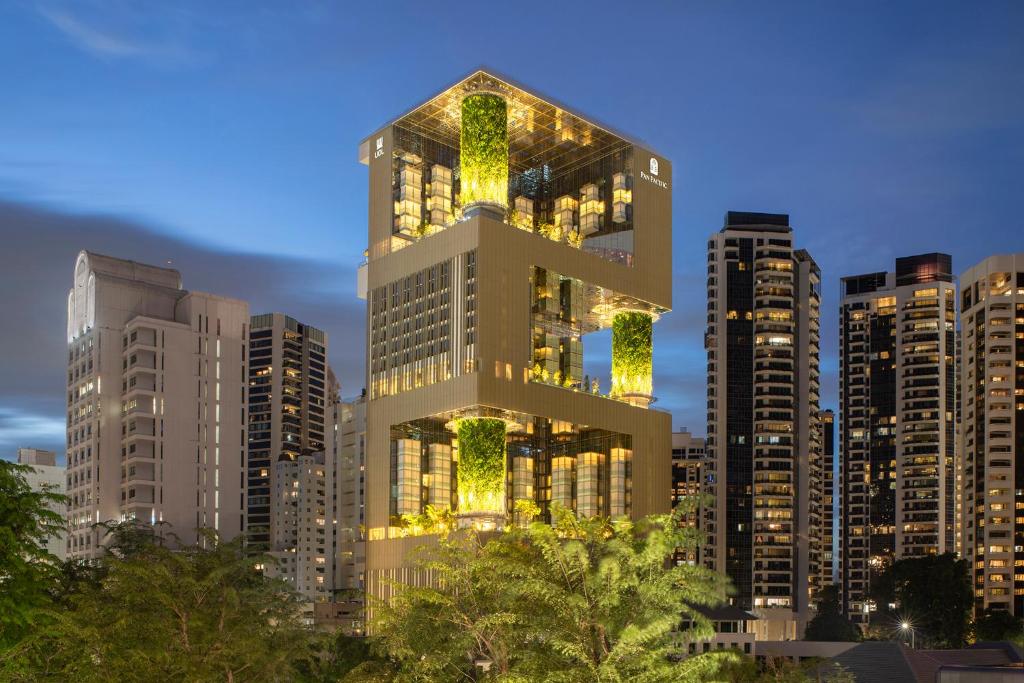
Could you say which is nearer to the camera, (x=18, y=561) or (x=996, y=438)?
(x=18, y=561)

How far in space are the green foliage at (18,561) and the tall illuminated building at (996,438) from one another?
15954 cm

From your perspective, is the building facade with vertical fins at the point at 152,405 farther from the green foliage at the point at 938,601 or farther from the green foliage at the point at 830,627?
the green foliage at the point at 938,601

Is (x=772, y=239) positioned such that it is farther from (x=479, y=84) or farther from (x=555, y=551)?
(x=555, y=551)

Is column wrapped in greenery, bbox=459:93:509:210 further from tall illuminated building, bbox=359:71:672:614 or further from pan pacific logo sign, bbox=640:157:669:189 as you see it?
pan pacific logo sign, bbox=640:157:669:189

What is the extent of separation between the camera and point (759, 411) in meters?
175

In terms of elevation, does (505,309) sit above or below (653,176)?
below

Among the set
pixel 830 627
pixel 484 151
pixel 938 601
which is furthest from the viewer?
pixel 830 627

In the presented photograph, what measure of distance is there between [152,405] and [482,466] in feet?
165

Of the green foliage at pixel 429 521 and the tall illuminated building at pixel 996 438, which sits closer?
the green foliage at pixel 429 521

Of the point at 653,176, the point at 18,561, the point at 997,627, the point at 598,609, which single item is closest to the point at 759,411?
the point at 997,627

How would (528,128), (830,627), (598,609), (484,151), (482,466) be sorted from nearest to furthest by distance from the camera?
(598,609), (482,466), (484,151), (528,128), (830,627)

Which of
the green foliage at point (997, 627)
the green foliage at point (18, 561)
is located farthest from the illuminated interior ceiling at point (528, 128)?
the green foliage at point (997, 627)

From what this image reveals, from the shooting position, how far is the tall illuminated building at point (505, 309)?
95.5m

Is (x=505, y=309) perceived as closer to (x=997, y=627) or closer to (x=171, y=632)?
(x=171, y=632)
